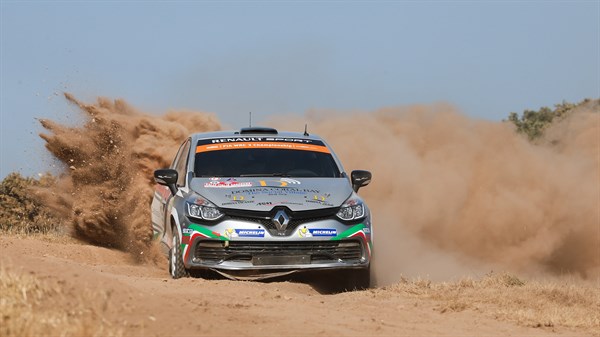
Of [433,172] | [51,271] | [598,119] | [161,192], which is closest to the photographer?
[51,271]

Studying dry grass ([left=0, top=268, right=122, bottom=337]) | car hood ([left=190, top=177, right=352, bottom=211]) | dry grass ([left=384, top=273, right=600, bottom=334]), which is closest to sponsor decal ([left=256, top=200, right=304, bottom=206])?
car hood ([left=190, top=177, right=352, bottom=211])

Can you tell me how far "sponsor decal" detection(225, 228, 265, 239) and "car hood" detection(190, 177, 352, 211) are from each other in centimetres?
23

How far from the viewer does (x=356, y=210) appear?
1080cm

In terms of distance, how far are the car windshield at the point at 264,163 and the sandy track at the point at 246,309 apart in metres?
1.53

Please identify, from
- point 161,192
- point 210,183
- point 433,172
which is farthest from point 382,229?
point 210,183

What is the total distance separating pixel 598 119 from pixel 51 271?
17504mm

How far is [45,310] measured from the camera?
22.4 feet

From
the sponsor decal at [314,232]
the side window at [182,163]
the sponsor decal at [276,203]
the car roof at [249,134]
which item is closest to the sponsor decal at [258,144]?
the car roof at [249,134]

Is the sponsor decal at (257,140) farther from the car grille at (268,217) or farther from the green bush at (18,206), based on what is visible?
the green bush at (18,206)

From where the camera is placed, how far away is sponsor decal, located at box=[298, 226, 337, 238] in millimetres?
10422

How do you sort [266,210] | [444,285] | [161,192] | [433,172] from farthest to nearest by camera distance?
[433,172]
[161,192]
[444,285]
[266,210]

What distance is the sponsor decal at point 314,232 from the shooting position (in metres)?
10.4

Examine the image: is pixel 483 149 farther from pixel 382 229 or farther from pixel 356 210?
pixel 356 210

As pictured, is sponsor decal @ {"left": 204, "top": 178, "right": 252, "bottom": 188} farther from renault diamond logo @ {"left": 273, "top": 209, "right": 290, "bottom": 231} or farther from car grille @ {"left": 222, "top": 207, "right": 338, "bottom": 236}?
renault diamond logo @ {"left": 273, "top": 209, "right": 290, "bottom": 231}
